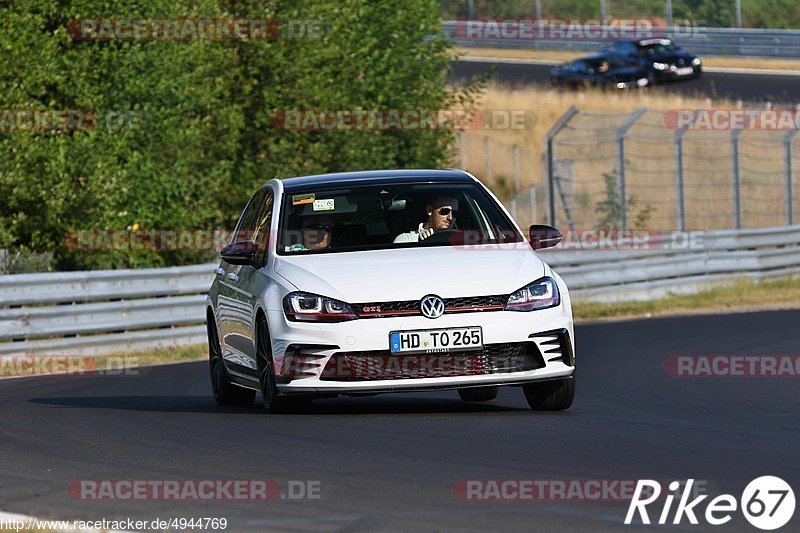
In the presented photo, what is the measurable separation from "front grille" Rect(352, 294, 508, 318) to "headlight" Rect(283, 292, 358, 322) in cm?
7

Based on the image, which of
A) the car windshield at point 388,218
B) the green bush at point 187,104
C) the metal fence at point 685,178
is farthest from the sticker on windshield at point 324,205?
the metal fence at point 685,178

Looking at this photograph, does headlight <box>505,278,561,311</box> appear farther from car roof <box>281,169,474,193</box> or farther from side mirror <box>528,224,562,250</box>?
car roof <box>281,169,474,193</box>

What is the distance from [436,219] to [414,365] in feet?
4.56

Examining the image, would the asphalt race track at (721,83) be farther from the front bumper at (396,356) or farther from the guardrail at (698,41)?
the front bumper at (396,356)

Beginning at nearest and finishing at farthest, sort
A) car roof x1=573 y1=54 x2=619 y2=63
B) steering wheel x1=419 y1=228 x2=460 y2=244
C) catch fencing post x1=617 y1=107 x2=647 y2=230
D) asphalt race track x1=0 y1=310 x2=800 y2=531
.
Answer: asphalt race track x1=0 y1=310 x2=800 y2=531, steering wheel x1=419 y1=228 x2=460 y2=244, catch fencing post x1=617 y1=107 x2=647 y2=230, car roof x1=573 y1=54 x2=619 y2=63

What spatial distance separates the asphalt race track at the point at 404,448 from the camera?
6570 mm

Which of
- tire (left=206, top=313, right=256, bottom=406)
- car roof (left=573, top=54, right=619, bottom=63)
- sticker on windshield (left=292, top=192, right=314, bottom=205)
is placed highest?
sticker on windshield (left=292, top=192, right=314, bottom=205)

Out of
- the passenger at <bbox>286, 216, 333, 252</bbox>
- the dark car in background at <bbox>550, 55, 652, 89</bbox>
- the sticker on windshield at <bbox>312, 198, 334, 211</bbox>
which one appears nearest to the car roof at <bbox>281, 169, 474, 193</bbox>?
the sticker on windshield at <bbox>312, 198, 334, 211</bbox>

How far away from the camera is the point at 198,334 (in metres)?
20.1

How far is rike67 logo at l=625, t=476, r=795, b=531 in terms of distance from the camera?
20.3ft

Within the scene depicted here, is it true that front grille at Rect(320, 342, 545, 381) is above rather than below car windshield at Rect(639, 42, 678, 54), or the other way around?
above

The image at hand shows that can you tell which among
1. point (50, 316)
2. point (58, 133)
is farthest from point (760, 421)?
point (58, 133)

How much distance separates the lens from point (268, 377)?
405 inches

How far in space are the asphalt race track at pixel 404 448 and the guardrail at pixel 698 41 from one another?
142 feet
